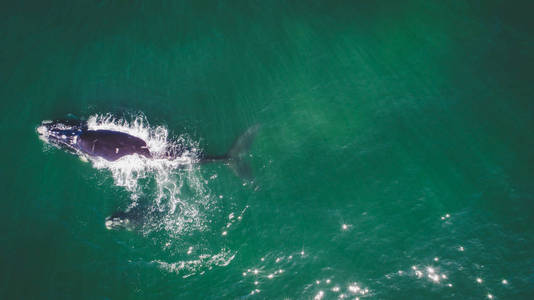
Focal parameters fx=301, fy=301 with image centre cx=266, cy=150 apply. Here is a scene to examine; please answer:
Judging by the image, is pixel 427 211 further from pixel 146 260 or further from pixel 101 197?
pixel 101 197

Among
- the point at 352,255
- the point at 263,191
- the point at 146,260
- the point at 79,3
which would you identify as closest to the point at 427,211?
the point at 352,255

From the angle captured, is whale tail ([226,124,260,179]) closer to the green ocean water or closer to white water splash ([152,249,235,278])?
the green ocean water

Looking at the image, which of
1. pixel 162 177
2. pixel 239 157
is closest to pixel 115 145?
pixel 162 177

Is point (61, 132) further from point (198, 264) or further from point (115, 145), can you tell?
point (198, 264)

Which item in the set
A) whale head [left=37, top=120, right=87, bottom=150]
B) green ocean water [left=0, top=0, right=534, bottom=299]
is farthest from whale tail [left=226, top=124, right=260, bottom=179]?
whale head [left=37, top=120, right=87, bottom=150]

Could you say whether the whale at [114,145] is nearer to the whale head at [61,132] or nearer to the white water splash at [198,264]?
the whale head at [61,132]

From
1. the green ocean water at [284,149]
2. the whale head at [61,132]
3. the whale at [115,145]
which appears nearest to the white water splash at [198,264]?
the green ocean water at [284,149]
